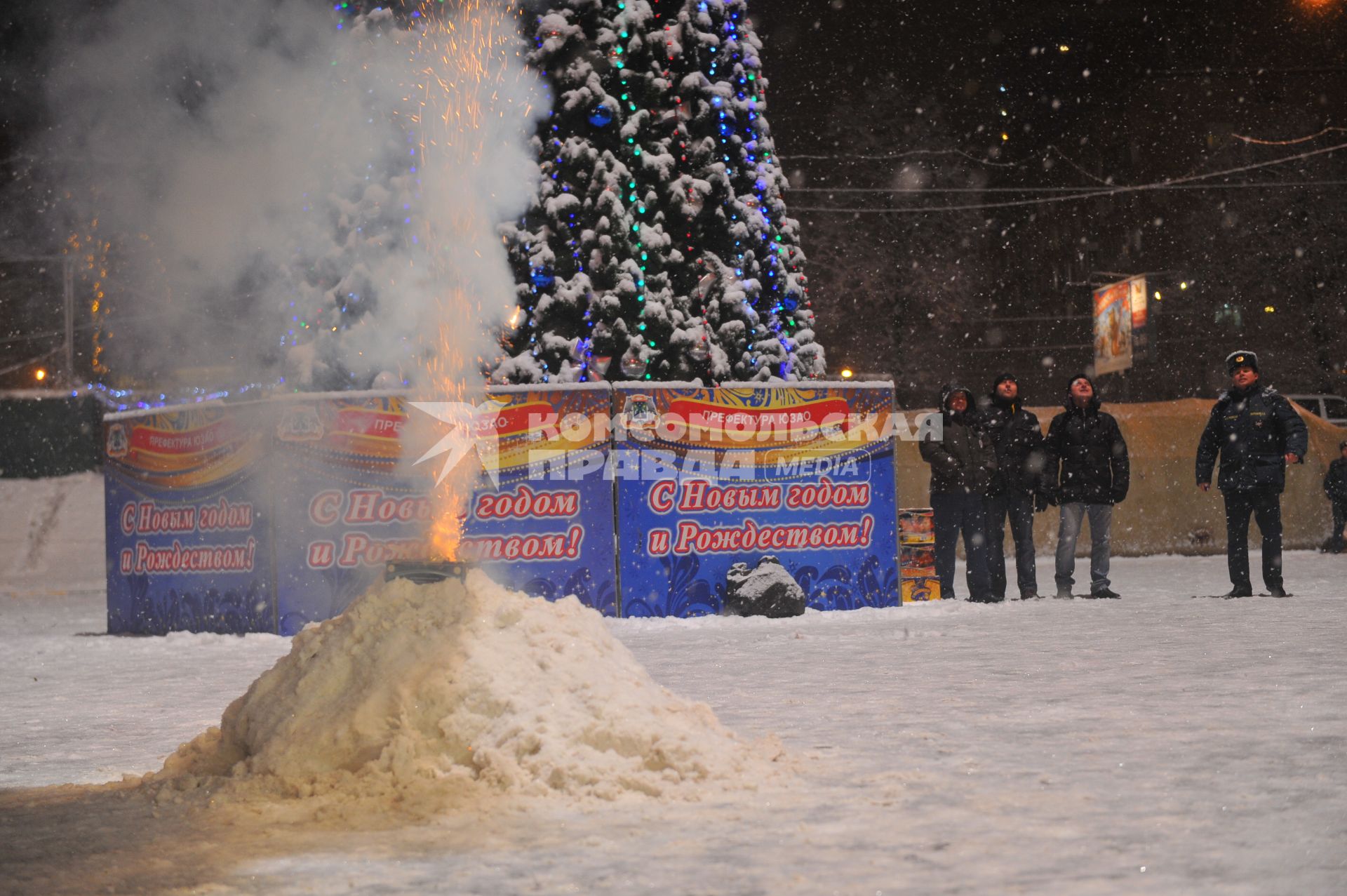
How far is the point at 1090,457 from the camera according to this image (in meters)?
13.2

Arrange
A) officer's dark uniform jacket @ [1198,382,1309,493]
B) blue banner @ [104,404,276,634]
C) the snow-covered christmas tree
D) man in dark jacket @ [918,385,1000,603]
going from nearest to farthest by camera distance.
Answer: officer's dark uniform jacket @ [1198,382,1309,493], blue banner @ [104,404,276,634], man in dark jacket @ [918,385,1000,603], the snow-covered christmas tree

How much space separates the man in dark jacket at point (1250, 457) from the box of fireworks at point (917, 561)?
8.61ft

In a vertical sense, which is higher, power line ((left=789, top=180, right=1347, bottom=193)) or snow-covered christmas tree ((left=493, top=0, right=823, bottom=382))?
power line ((left=789, top=180, right=1347, bottom=193))

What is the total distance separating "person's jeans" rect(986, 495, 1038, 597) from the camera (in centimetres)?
1354

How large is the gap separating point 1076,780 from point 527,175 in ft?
67.7

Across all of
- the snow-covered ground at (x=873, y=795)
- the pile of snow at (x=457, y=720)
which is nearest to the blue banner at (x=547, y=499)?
the snow-covered ground at (x=873, y=795)

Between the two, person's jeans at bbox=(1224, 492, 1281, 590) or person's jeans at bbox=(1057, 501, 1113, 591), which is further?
person's jeans at bbox=(1057, 501, 1113, 591)

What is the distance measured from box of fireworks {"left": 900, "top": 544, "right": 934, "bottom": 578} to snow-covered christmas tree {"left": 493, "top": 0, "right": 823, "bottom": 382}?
11030mm

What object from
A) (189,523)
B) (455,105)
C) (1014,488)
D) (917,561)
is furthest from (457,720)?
(1014,488)

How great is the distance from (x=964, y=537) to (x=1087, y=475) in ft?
4.30

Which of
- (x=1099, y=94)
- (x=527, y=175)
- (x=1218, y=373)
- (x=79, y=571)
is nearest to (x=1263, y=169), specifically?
(x=1218, y=373)

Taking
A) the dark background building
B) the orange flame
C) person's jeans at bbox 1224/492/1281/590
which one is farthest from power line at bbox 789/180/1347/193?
the orange flame

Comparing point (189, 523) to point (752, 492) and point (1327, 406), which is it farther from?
point (1327, 406)

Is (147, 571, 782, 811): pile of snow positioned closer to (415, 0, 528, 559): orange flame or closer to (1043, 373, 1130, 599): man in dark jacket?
(415, 0, 528, 559): orange flame
